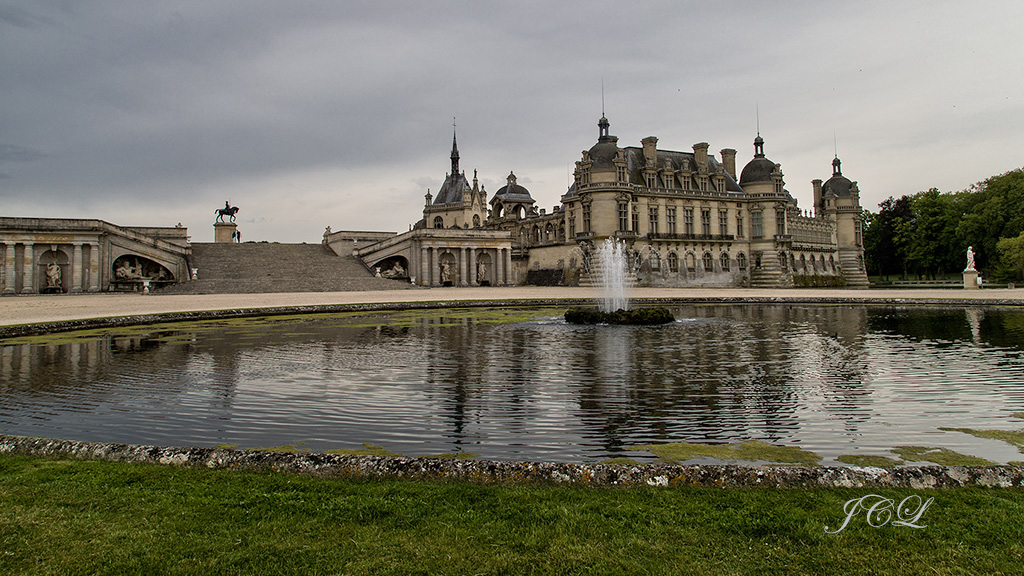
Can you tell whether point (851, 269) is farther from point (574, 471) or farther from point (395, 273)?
point (574, 471)

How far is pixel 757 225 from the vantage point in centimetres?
6806

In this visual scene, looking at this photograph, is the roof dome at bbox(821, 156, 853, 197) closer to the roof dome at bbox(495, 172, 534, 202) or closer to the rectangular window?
the rectangular window

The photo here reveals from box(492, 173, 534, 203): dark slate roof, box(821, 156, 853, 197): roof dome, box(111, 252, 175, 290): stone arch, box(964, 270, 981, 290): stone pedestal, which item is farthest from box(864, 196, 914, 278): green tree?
box(111, 252, 175, 290): stone arch

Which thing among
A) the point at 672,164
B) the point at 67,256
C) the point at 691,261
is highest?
the point at 672,164

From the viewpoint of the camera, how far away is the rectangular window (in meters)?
67.8

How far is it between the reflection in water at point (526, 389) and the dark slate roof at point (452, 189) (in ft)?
240

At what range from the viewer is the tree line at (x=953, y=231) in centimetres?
6588

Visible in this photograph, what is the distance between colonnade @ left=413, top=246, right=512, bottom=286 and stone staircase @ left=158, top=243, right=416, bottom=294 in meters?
5.90

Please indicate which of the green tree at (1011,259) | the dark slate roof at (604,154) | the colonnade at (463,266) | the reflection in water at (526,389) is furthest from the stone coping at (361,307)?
the green tree at (1011,259)

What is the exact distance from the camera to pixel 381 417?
29.6ft

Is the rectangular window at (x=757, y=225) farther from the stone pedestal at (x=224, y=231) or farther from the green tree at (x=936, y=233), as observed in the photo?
the stone pedestal at (x=224, y=231)

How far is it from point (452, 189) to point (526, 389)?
84.4m

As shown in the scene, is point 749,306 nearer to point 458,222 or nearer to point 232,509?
point 232,509

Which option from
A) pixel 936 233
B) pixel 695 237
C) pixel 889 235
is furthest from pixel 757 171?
pixel 889 235
